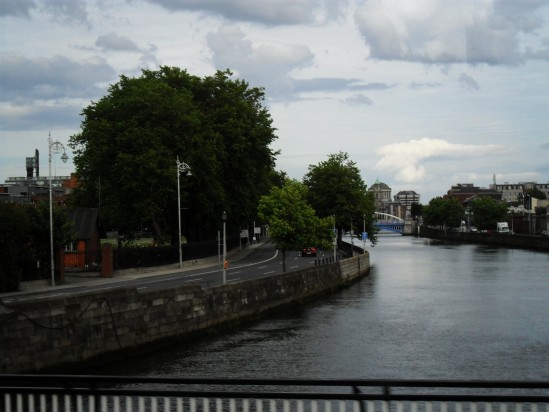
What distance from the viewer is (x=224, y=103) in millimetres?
73312

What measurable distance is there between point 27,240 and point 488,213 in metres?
160

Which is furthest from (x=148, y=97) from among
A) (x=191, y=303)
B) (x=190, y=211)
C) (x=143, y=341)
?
(x=143, y=341)

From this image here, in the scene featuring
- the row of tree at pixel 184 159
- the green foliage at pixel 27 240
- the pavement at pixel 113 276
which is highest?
the row of tree at pixel 184 159

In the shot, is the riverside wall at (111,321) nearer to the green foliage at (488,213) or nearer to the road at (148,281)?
the road at (148,281)

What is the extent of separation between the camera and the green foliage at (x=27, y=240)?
40.5 m

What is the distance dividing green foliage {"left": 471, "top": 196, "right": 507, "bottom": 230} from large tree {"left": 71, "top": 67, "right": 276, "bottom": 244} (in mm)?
125806

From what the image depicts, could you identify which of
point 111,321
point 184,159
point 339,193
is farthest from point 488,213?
point 111,321

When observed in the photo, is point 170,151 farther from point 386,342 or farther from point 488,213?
point 488,213

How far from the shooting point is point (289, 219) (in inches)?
2196

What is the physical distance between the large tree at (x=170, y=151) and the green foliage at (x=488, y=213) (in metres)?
126

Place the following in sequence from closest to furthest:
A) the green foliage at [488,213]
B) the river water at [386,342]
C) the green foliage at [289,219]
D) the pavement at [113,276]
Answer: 1. the river water at [386,342]
2. the pavement at [113,276]
3. the green foliage at [289,219]
4. the green foliage at [488,213]

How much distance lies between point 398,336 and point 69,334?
15302mm

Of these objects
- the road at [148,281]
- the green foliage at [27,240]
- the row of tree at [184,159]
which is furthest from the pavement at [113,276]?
the row of tree at [184,159]

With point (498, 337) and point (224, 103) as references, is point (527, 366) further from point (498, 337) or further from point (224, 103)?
point (224, 103)
